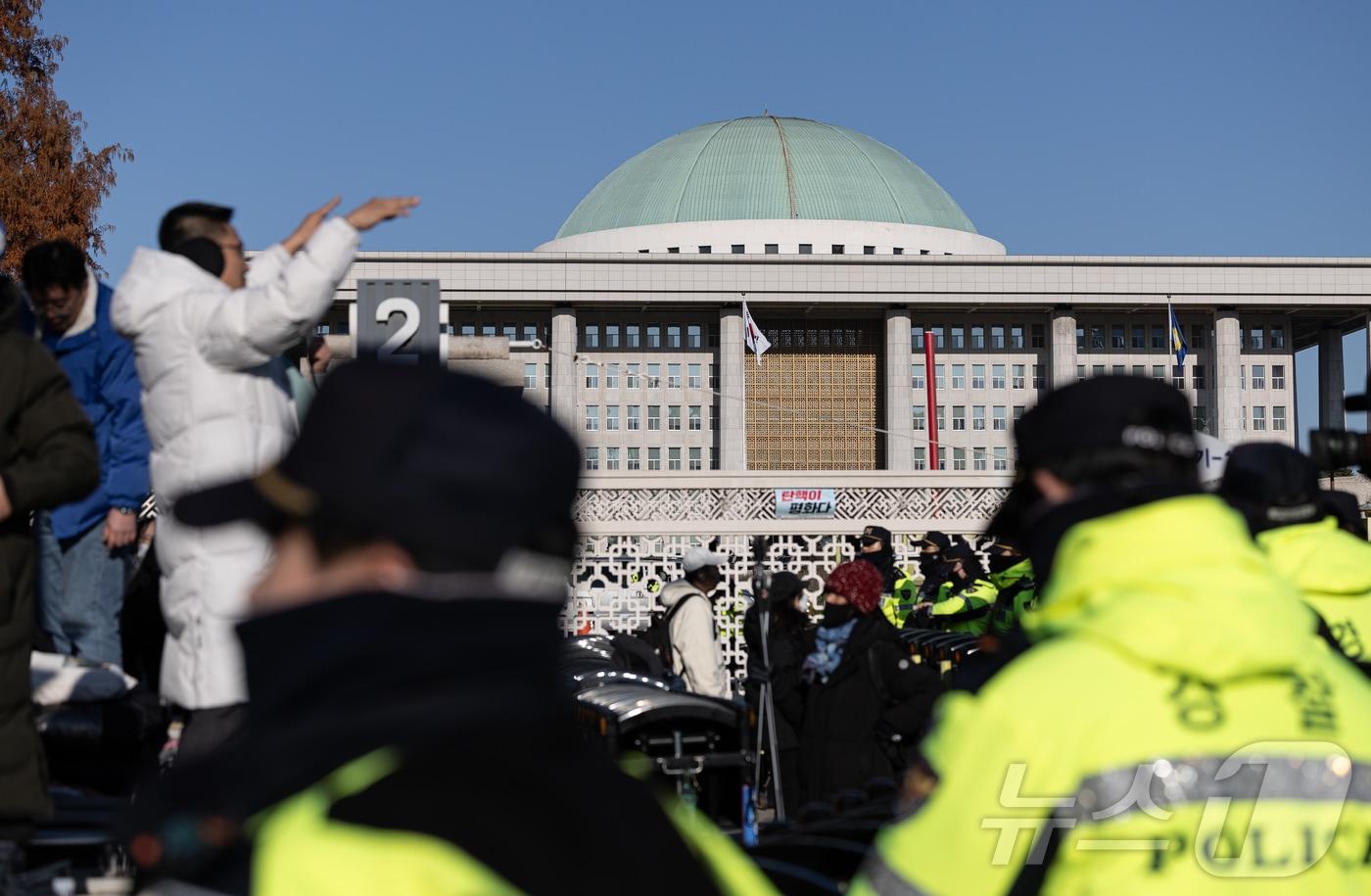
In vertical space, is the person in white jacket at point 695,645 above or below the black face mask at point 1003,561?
below

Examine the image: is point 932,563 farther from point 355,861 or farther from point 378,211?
point 355,861

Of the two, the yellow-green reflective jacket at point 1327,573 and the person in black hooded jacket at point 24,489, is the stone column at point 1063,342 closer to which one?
the yellow-green reflective jacket at point 1327,573

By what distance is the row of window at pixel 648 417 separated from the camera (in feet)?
259

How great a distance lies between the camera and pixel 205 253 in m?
4.73

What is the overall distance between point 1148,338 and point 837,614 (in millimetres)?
72691

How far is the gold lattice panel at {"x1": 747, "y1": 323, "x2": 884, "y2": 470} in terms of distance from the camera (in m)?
77.0

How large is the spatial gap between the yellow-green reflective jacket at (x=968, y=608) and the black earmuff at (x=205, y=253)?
31.0 feet

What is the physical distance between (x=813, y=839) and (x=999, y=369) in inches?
3081

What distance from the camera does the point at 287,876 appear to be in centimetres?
120

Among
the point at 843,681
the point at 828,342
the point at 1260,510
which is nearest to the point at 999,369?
the point at 828,342

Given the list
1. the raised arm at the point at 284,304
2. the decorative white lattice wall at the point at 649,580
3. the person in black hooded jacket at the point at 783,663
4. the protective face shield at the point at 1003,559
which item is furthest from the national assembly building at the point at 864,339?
the raised arm at the point at 284,304

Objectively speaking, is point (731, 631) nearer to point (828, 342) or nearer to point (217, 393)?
point (217, 393)

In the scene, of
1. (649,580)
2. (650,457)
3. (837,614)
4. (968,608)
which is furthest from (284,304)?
(650,457)

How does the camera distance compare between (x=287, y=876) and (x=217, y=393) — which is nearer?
(x=287, y=876)
